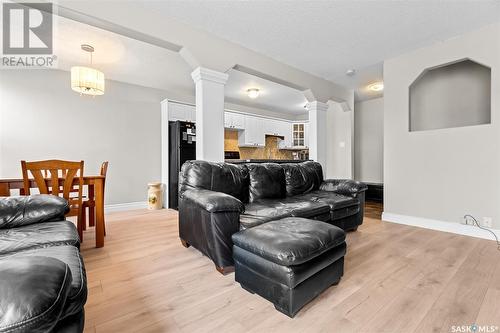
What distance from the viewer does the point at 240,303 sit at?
4.81 ft

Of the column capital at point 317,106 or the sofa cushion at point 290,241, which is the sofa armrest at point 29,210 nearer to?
the sofa cushion at point 290,241

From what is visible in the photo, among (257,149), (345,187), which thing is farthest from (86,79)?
(257,149)

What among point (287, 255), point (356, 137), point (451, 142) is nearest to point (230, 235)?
point (287, 255)

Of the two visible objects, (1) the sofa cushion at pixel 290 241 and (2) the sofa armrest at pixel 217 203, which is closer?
(1) the sofa cushion at pixel 290 241

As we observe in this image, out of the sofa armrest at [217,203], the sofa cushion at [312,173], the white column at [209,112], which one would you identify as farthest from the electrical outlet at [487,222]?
the white column at [209,112]

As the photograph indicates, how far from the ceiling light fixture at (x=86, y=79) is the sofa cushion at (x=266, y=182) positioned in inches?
92.2

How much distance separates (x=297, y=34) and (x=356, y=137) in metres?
4.08

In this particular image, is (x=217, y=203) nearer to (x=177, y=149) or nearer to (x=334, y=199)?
(x=334, y=199)

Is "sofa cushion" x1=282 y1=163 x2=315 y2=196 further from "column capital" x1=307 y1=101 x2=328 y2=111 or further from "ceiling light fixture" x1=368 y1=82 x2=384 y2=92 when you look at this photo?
"ceiling light fixture" x1=368 y1=82 x2=384 y2=92

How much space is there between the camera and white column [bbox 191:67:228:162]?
2.91 metres

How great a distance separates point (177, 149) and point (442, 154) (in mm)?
4254

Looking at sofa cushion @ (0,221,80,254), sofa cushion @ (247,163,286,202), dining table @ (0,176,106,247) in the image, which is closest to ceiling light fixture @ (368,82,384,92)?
Answer: sofa cushion @ (247,163,286,202)

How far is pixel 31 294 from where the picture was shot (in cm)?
60

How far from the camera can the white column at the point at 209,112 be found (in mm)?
2912
